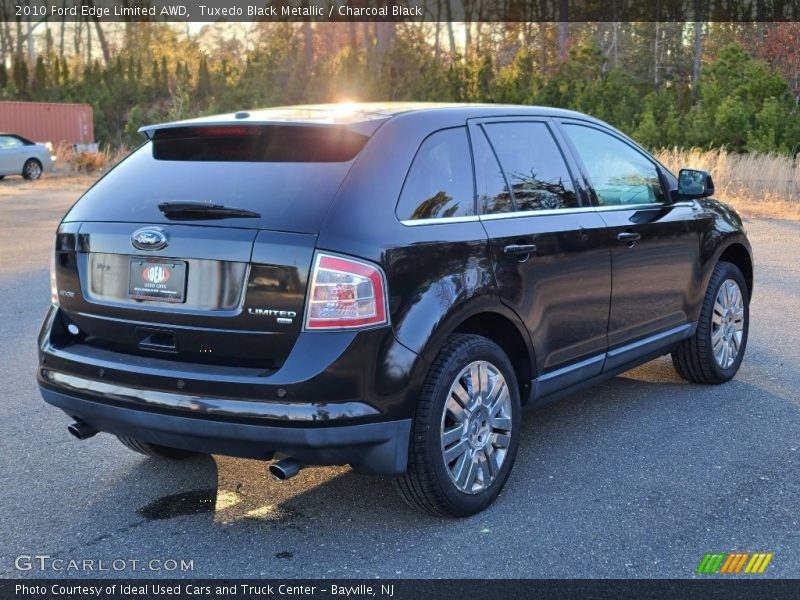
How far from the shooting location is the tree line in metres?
24.8

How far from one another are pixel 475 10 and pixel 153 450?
5520 centimetres

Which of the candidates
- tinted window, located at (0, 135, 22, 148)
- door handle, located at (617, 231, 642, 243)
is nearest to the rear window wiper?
door handle, located at (617, 231, 642, 243)

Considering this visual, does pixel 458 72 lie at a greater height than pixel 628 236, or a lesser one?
greater

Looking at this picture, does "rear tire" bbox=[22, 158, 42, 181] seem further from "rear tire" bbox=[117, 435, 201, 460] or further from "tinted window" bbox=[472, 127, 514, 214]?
"tinted window" bbox=[472, 127, 514, 214]

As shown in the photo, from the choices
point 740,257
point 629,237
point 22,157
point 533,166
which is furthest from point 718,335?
point 22,157

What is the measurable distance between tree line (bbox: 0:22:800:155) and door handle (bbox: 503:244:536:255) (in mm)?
19627

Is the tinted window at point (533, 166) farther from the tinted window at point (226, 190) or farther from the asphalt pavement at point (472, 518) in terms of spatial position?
the asphalt pavement at point (472, 518)

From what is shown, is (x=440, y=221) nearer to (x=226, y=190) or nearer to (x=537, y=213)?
(x=537, y=213)

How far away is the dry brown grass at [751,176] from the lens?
19.3 metres

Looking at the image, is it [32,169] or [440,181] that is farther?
[32,169]

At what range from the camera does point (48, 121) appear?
44812 millimetres

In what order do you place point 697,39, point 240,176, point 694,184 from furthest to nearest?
point 697,39 → point 694,184 → point 240,176
